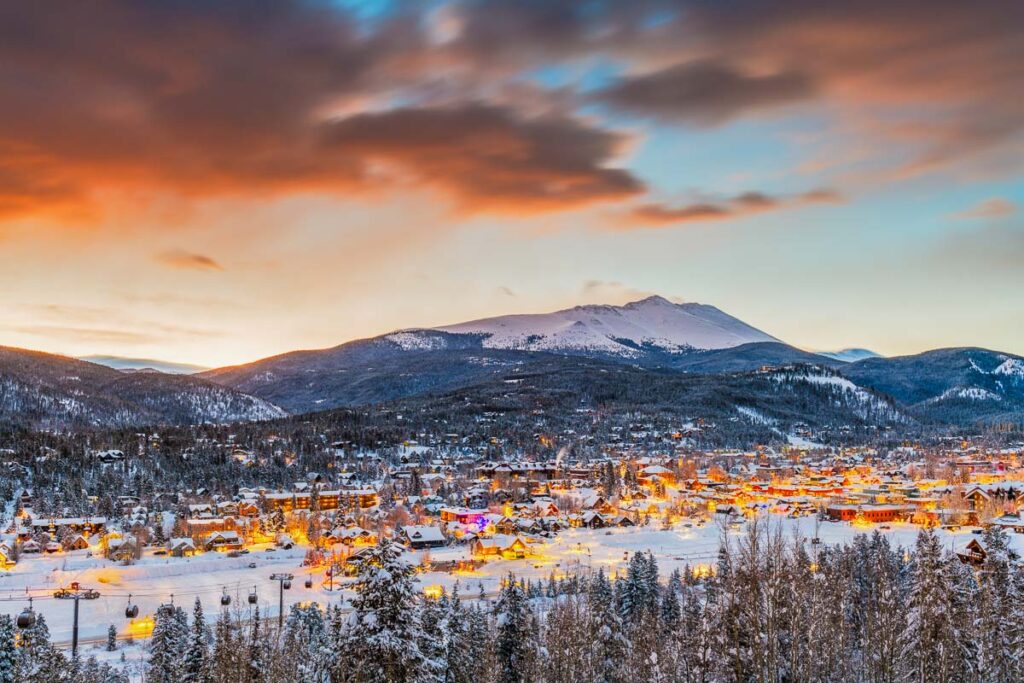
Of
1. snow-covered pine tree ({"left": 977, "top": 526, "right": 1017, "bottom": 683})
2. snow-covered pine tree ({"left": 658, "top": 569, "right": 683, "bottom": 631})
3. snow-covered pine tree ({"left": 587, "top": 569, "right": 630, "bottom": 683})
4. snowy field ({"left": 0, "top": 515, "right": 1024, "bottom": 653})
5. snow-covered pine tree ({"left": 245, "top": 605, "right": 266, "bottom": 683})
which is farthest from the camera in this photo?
snowy field ({"left": 0, "top": 515, "right": 1024, "bottom": 653})

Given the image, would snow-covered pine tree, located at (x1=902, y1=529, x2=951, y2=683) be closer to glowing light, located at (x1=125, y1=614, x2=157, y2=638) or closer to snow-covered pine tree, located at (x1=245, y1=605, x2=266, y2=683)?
snow-covered pine tree, located at (x1=245, y1=605, x2=266, y2=683)

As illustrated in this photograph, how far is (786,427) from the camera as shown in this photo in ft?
643

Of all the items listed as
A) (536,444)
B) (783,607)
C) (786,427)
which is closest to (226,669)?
(783,607)

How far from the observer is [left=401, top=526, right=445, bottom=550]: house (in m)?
69.4

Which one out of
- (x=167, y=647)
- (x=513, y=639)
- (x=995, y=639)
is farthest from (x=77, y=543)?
(x=995, y=639)

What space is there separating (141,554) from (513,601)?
43.3 meters

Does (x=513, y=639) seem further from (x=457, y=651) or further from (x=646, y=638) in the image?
(x=646, y=638)

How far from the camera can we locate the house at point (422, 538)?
228 feet

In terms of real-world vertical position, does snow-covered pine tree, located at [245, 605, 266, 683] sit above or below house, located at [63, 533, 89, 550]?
above

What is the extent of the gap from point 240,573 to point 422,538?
638 inches

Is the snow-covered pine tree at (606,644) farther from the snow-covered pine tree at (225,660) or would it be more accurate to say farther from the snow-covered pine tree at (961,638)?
the snow-covered pine tree at (225,660)

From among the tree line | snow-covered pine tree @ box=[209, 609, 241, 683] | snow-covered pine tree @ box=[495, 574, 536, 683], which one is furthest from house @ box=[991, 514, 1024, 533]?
snow-covered pine tree @ box=[209, 609, 241, 683]

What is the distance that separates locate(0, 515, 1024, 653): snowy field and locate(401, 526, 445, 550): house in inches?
71.0

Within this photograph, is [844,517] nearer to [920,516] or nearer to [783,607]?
[920,516]
